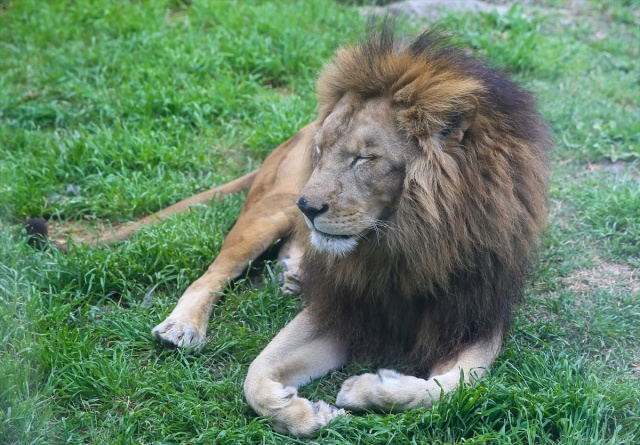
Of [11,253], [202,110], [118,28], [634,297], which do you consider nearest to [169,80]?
[202,110]

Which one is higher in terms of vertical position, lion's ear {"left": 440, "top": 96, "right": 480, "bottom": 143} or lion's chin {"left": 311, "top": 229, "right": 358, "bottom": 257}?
lion's ear {"left": 440, "top": 96, "right": 480, "bottom": 143}

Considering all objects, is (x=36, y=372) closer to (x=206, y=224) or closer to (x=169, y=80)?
(x=206, y=224)

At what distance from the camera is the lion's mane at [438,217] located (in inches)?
136

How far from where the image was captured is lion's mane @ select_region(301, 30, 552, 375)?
3.45 metres

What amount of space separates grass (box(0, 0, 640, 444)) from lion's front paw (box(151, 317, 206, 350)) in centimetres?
7

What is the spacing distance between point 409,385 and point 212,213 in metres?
2.17

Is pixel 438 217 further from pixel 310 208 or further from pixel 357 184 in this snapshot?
pixel 310 208

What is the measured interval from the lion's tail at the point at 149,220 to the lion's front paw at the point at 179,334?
38.2 inches

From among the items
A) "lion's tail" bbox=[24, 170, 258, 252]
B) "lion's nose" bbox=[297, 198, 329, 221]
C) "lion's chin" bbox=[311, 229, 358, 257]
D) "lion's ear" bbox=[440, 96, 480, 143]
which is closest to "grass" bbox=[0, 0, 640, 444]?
"lion's tail" bbox=[24, 170, 258, 252]

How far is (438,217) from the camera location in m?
3.41

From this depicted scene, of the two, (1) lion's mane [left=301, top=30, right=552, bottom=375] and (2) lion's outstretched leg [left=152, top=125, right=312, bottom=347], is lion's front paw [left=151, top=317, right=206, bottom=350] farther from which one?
(1) lion's mane [left=301, top=30, right=552, bottom=375]

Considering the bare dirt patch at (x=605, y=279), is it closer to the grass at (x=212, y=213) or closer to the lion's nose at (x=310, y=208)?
the grass at (x=212, y=213)

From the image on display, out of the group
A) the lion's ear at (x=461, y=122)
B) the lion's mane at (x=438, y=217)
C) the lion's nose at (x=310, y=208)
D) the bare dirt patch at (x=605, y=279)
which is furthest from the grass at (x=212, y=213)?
the lion's ear at (x=461, y=122)

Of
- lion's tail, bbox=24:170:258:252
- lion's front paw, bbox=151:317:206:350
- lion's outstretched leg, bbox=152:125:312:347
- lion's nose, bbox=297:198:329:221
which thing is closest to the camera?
lion's nose, bbox=297:198:329:221
